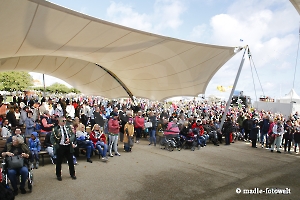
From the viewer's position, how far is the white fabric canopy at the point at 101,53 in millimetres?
4391

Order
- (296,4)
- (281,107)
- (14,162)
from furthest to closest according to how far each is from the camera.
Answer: (281,107)
(296,4)
(14,162)

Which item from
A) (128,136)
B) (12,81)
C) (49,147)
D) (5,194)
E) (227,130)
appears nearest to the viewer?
(5,194)

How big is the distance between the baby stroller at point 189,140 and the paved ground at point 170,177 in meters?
0.74

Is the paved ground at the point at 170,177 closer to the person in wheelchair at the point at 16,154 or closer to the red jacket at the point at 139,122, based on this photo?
the person in wheelchair at the point at 16,154

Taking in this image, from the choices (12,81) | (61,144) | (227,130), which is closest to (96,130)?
(61,144)

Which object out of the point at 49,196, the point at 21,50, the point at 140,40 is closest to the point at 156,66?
the point at 140,40

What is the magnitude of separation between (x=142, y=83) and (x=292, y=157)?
20.8ft

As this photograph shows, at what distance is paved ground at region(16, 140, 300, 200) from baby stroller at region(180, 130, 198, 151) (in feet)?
2.42

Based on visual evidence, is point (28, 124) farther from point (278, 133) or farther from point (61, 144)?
point (278, 133)

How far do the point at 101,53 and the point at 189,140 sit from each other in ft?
13.4

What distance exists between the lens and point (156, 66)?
817 cm

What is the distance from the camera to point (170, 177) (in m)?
4.45

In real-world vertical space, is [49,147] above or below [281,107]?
below

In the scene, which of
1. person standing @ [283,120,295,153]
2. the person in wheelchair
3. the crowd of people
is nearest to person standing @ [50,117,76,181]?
the crowd of people
